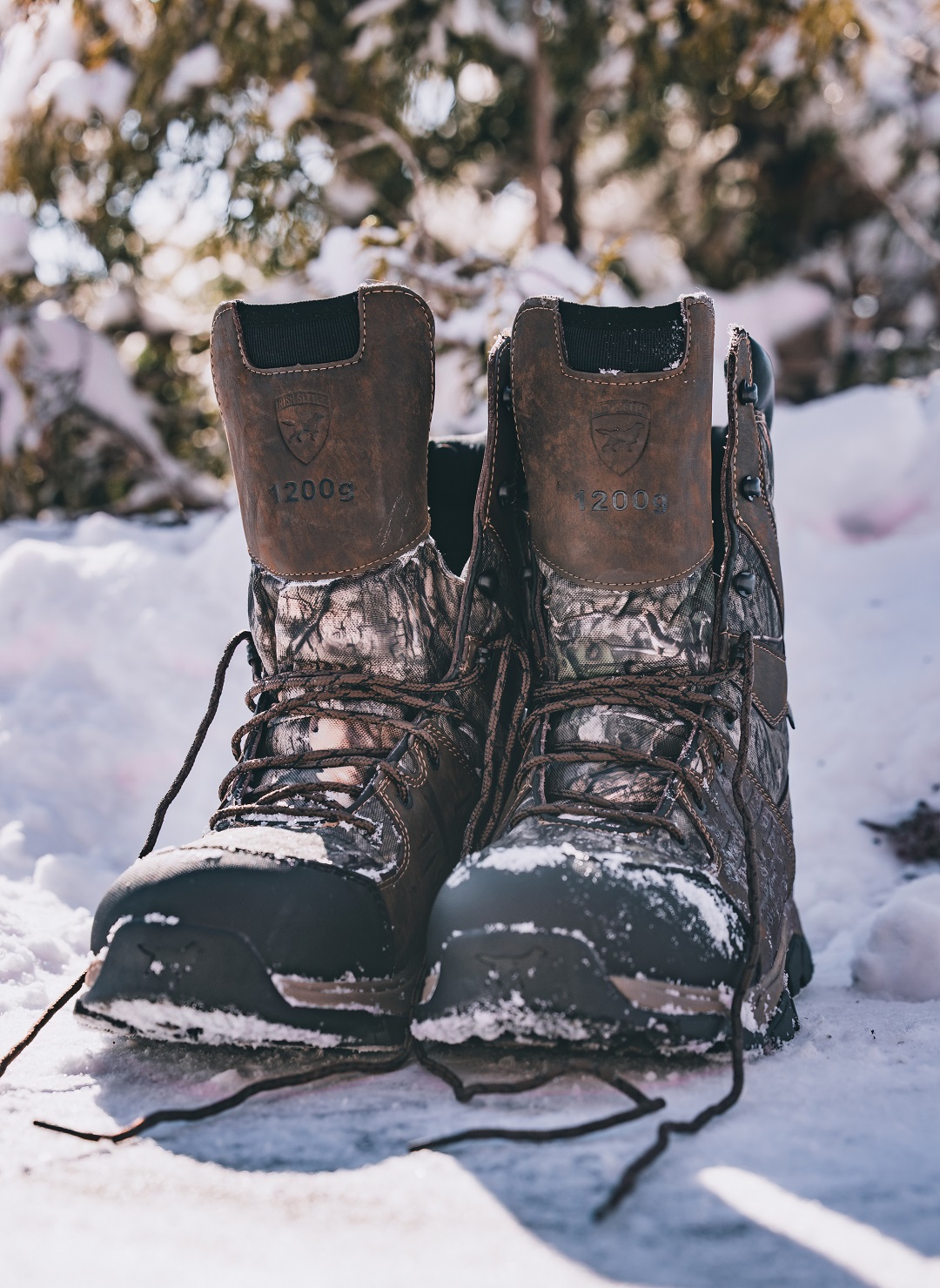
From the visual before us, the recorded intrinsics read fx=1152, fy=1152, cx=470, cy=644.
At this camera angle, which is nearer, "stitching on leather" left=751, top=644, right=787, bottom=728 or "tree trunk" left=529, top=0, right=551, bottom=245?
"stitching on leather" left=751, top=644, right=787, bottom=728

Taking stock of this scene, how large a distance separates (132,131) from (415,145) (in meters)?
1.39

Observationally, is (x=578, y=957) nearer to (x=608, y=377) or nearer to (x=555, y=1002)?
(x=555, y=1002)

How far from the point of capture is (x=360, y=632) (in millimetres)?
1611

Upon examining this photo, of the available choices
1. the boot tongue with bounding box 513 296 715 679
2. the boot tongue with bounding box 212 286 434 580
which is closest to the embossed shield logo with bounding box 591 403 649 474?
the boot tongue with bounding box 513 296 715 679

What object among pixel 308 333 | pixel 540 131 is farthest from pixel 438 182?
pixel 308 333

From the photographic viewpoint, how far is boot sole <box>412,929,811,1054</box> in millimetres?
1126

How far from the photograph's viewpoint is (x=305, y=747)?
5.16ft

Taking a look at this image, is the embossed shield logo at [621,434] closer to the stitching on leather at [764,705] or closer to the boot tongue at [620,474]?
the boot tongue at [620,474]

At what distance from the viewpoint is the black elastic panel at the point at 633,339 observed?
150cm

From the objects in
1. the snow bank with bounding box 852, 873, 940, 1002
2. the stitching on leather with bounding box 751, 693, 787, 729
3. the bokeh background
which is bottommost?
the snow bank with bounding box 852, 873, 940, 1002

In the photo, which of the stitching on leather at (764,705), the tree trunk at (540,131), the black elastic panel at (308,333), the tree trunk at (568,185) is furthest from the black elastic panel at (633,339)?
the tree trunk at (568,185)

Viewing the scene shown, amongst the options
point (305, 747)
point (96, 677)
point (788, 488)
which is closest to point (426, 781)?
point (305, 747)

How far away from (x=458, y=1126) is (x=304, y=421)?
0.92 m

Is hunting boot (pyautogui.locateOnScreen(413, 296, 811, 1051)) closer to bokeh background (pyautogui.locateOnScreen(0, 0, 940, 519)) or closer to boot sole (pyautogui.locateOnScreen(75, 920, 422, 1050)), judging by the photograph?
boot sole (pyautogui.locateOnScreen(75, 920, 422, 1050))
